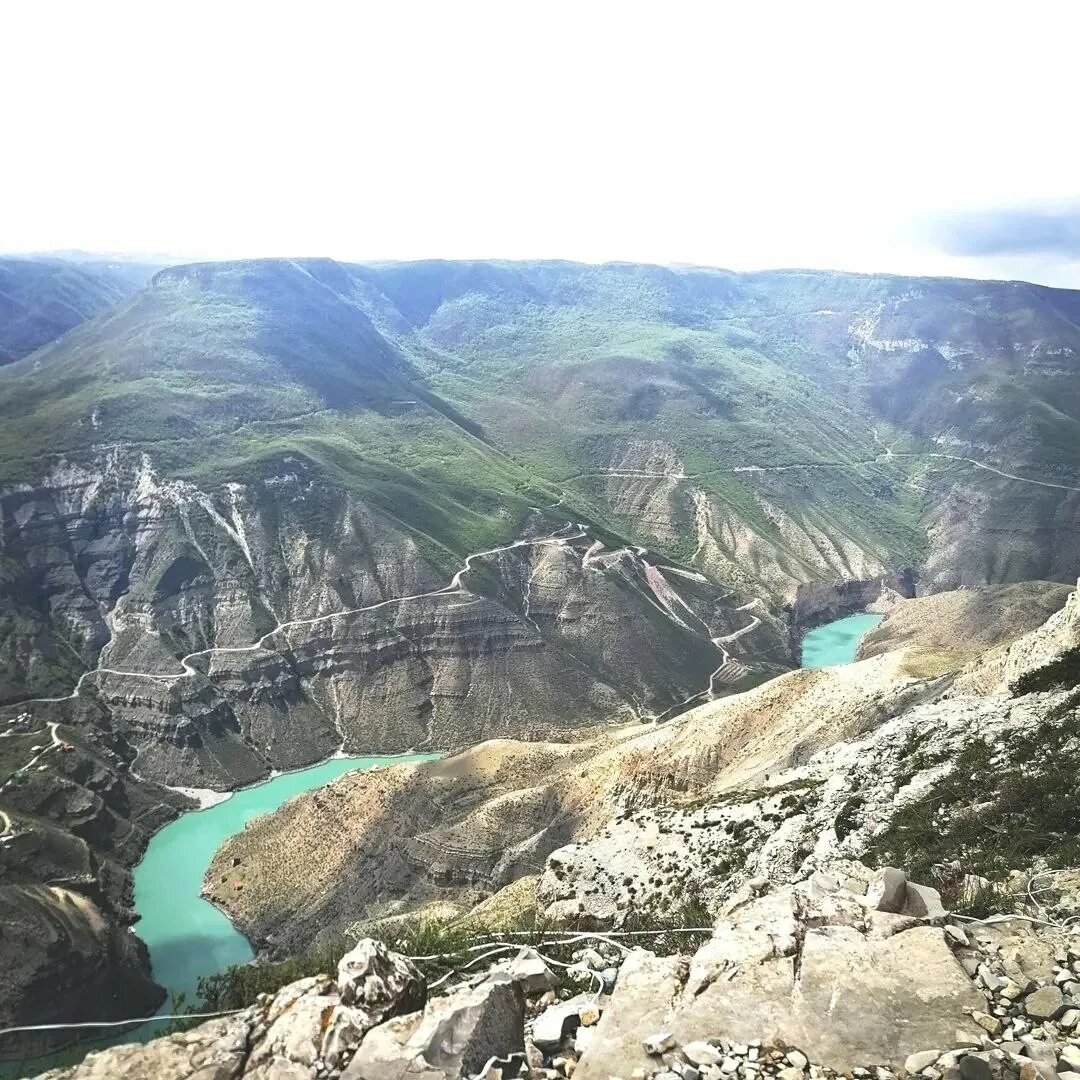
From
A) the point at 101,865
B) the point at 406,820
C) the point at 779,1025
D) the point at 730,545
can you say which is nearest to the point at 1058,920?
the point at 779,1025

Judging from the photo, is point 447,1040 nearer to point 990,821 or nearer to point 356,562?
point 990,821

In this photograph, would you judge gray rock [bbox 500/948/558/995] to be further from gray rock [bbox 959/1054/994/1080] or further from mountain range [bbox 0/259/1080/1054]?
mountain range [bbox 0/259/1080/1054]

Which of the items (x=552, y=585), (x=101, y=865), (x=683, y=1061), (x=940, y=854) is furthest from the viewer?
(x=552, y=585)

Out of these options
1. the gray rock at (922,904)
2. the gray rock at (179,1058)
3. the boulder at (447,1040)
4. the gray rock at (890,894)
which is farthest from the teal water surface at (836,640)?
the gray rock at (179,1058)

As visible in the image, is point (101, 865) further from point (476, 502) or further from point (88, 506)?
point (476, 502)

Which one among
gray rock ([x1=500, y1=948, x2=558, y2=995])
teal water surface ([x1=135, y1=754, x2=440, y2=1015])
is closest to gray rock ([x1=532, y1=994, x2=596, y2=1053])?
gray rock ([x1=500, y1=948, x2=558, y2=995])

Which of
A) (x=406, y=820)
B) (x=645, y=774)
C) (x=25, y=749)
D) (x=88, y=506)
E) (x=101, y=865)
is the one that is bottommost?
(x=101, y=865)

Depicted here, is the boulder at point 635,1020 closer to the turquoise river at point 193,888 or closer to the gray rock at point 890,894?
the gray rock at point 890,894
